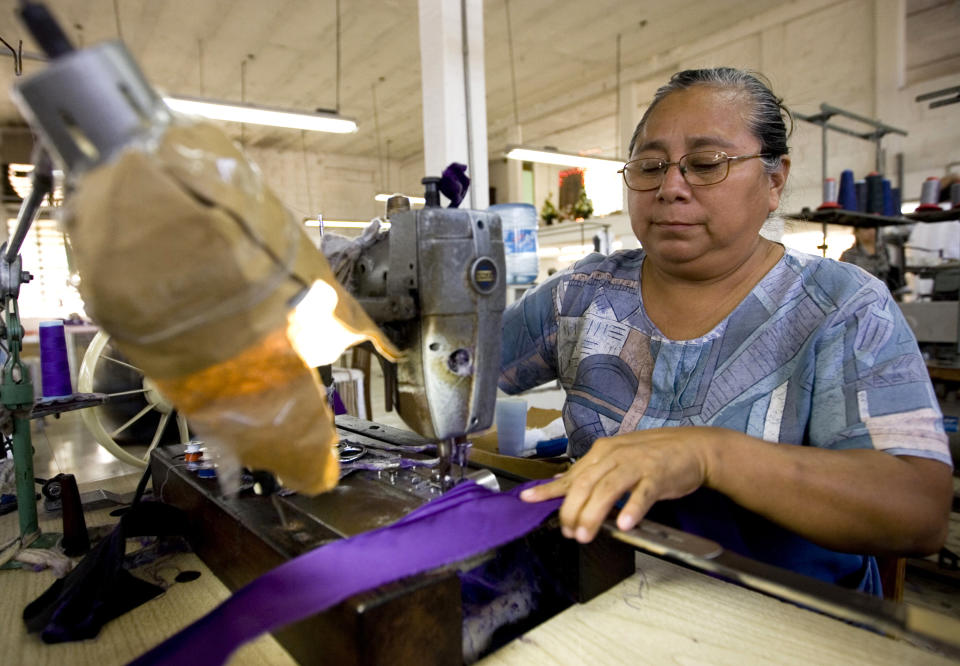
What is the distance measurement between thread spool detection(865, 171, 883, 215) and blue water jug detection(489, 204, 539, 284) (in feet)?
8.50

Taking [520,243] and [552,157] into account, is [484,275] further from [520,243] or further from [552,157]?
[552,157]

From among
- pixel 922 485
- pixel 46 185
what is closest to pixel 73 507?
pixel 46 185

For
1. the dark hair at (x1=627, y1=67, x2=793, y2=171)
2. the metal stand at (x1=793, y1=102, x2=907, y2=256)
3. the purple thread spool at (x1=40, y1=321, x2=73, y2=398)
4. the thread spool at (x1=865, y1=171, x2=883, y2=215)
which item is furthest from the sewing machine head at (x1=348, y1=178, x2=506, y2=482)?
the thread spool at (x1=865, y1=171, x2=883, y2=215)

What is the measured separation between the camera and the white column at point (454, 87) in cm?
360

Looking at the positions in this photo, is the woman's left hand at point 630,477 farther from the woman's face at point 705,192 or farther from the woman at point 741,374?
the woman's face at point 705,192

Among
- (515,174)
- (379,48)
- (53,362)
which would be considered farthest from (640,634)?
(515,174)

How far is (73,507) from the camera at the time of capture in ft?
3.29

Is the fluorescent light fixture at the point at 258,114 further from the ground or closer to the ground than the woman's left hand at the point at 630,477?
further from the ground

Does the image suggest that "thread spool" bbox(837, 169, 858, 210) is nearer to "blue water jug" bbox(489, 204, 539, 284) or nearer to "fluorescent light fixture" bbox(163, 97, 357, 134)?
"blue water jug" bbox(489, 204, 539, 284)

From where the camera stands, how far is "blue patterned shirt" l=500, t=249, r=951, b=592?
3.18 ft

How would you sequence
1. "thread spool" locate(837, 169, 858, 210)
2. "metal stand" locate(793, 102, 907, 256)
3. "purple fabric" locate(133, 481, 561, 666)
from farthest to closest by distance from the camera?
"thread spool" locate(837, 169, 858, 210) < "metal stand" locate(793, 102, 907, 256) < "purple fabric" locate(133, 481, 561, 666)

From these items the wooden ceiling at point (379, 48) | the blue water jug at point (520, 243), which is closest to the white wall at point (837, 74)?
the wooden ceiling at point (379, 48)

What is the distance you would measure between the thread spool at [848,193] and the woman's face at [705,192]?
3675 mm

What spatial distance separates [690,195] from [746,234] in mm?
145
